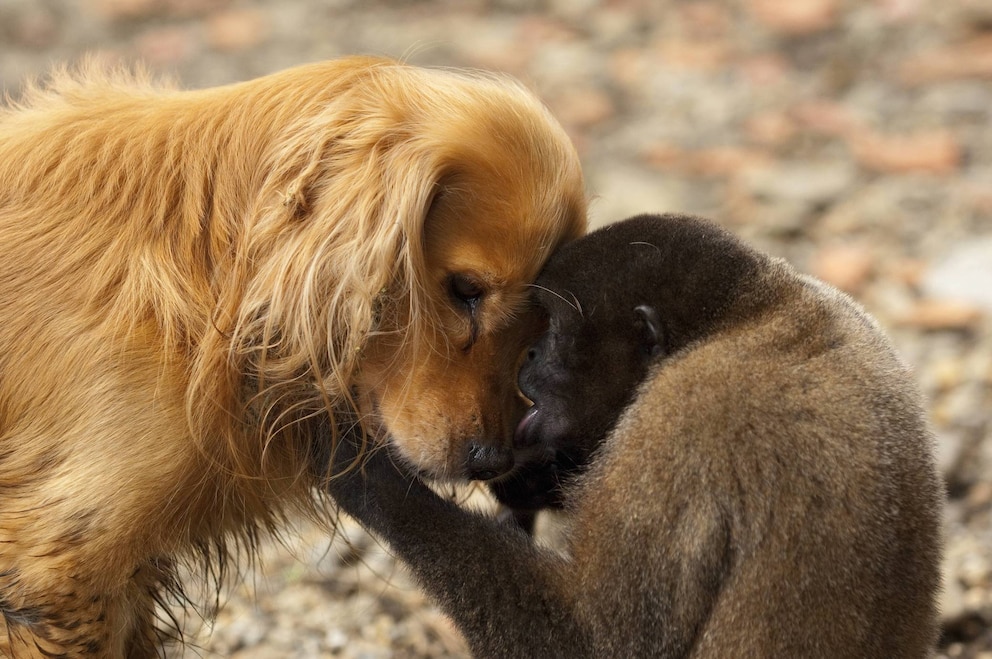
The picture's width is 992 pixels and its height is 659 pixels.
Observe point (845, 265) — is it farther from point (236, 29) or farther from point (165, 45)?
point (165, 45)

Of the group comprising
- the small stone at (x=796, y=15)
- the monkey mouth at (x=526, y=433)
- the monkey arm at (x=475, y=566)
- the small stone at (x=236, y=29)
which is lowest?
the small stone at (x=796, y=15)

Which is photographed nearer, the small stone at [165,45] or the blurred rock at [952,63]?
the blurred rock at [952,63]

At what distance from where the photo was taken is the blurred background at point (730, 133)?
4609 millimetres

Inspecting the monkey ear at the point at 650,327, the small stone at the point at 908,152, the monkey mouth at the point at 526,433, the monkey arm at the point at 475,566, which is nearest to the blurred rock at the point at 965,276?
the small stone at the point at 908,152

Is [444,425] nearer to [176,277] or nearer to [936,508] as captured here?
[176,277]

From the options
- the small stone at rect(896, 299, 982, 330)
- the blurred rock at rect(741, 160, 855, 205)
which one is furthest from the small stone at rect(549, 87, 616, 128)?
the small stone at rect(896, 299, 982, 330)

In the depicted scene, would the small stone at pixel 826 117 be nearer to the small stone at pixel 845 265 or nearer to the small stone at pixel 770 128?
the small stone at pixel 770 128

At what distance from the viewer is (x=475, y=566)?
325 cm

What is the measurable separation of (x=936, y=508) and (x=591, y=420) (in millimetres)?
987

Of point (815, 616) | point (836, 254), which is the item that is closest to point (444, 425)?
point (815, 616)

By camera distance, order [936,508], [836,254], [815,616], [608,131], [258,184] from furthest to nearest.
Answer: [608,131] < [836,254] < [258,184] < [936,508] < [815,616]

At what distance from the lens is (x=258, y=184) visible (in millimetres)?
3420

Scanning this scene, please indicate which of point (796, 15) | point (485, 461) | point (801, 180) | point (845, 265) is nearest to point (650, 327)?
point (485, 461)

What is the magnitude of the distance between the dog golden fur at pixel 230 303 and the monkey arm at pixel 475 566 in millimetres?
119
